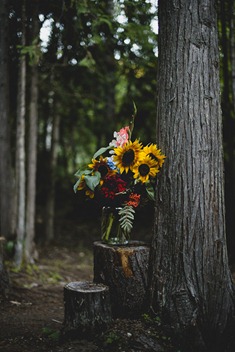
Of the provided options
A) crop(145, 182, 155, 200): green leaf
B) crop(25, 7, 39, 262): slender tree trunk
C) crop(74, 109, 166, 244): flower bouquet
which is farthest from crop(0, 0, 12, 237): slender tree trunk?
crop(145, 182, 155, 200): green leaf

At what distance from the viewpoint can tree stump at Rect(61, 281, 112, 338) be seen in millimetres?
3373

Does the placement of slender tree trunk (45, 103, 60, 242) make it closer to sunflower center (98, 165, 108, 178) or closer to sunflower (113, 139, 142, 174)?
sunflower center (98, 165, 108, 178)

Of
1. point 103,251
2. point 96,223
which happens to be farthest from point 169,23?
point 96,223

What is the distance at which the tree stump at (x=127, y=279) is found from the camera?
12.0 feet

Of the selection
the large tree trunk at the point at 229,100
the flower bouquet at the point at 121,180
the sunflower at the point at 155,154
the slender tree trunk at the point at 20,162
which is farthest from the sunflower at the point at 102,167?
the large tree trunk at the point at 229,100

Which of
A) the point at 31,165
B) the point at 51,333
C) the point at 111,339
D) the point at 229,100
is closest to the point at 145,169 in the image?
the point at 111,339

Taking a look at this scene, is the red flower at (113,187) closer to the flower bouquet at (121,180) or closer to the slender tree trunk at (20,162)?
the flower bouquet at (121,180)

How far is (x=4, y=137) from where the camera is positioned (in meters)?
7.01

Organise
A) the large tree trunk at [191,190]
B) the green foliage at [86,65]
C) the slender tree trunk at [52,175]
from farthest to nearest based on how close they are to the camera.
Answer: the slender tree trunk at [52,175] < the green foliage at [86,65] < the large tree trunk at [191,190]

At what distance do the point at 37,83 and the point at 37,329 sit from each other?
4.99m

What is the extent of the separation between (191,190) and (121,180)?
0.72 meters

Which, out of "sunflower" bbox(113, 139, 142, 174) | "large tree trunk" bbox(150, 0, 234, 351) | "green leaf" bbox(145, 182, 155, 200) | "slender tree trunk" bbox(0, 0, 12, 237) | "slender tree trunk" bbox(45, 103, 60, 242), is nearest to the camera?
"large tree trunk" bbox(150, 0, 234, 351)

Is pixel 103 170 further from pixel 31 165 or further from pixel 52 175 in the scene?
pixel 52 175

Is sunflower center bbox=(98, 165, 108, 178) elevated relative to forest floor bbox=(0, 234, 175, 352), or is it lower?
elevated
